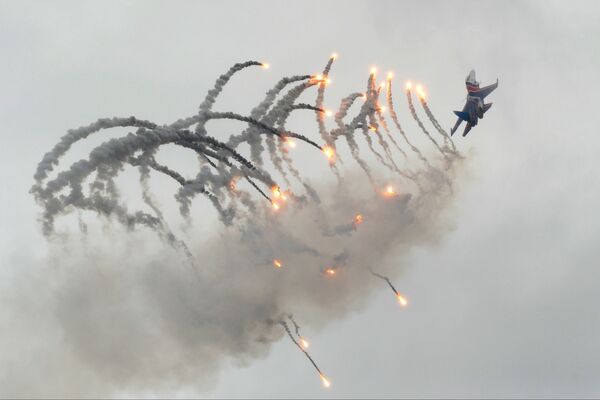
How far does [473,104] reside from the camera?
10844cm

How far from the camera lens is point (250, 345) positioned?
292 ft

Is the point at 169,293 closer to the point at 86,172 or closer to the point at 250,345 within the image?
the point at 250,345

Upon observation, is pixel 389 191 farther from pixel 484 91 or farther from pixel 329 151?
pixel 484 91

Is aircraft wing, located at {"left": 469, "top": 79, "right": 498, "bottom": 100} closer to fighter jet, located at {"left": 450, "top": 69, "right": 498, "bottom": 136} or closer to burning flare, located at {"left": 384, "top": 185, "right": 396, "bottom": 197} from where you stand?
fighter jet, located at {"left": 450, "top": 69, "right": 498, "bottom": 136}

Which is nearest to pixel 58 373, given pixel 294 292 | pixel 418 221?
pixel 294 292

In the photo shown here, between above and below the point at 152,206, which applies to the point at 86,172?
below

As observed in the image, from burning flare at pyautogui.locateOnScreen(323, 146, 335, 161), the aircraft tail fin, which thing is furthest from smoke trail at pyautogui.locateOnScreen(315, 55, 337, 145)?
the aircraft tail fin

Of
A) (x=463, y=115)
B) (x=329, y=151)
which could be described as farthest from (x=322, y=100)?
(x=463, y=115)

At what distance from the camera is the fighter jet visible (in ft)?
356

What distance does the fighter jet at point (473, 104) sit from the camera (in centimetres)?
10838

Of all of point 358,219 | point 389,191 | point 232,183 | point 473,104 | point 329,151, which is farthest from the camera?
point 473,104

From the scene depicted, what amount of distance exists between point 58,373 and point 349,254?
121 feet

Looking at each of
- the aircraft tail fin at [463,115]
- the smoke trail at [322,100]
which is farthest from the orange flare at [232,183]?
the aircraft tail fin at [463,115]

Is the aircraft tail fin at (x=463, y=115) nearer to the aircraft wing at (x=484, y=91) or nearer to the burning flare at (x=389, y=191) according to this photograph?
the aircraft wing at (x=484, y=91)
